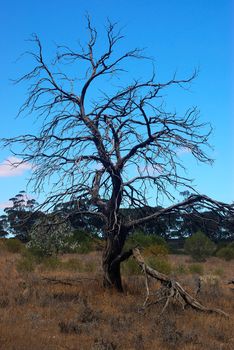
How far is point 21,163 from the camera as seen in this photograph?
1491 cm

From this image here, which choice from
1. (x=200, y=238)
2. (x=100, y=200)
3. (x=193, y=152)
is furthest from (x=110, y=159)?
(x=200, y=238)

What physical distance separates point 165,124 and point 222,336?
6.55m

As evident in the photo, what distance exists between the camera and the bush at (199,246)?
41.0 metres

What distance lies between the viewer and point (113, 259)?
15031mm

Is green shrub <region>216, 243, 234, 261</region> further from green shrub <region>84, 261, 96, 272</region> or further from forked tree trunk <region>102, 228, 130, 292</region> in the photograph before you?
forked tree trunk <region>102, 228, 130, 292</region>

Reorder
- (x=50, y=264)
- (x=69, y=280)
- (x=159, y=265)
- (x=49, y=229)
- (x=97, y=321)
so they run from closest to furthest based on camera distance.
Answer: (x=97, y=321) < (x=49, y=229) < (x=69, y=280) < (x=159, y=265) < (x=50, y=264)

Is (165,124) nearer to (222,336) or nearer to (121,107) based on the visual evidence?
(121,107)

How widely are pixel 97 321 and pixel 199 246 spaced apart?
102 feet

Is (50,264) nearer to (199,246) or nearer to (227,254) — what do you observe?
(199,246)

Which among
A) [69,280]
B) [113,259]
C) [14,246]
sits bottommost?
[69,280]

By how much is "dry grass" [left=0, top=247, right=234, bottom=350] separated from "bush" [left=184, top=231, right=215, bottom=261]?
25.5 meters

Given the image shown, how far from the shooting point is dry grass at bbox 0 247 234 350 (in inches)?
352

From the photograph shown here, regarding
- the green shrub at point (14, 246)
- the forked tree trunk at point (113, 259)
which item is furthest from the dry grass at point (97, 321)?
the green shrub at point (14, 246)

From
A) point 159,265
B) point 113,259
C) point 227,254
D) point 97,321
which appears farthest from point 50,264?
point 227,254
